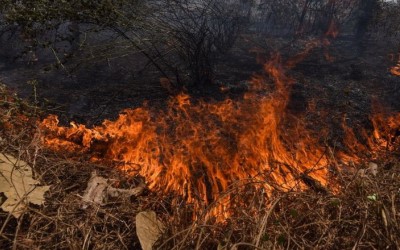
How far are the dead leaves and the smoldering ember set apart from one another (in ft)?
0.05

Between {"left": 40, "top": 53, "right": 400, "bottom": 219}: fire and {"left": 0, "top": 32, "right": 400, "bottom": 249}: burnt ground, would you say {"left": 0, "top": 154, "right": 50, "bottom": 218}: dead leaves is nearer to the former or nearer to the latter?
{"left": 0, "top": 32, "right": 400, "bottom": 249}: burnt ground

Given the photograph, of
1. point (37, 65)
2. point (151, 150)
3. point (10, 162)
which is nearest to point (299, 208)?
point (151, 150)

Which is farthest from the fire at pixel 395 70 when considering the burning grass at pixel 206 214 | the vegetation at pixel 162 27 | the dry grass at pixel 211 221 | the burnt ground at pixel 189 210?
the dry grass at pixel 211 221

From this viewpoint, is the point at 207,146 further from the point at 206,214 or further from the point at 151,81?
the point at 151,81

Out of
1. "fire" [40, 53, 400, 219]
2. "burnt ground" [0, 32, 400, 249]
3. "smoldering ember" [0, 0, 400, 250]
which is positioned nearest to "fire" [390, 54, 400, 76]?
"smoldering ember" [0, 0, 400, 250]

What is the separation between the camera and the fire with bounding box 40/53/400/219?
411cm

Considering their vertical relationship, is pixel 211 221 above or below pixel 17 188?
below

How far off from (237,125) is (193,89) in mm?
2248

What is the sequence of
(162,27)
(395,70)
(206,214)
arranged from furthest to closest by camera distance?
(395,70) → (162,27) → (206,214)

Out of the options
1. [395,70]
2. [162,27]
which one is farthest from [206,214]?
[395,70]

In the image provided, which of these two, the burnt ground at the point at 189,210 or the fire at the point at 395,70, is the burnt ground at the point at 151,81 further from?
the fire at the point at 395,70

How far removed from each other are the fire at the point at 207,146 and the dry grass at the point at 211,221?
0.93ft

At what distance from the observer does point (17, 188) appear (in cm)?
300

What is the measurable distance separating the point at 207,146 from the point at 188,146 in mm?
295
